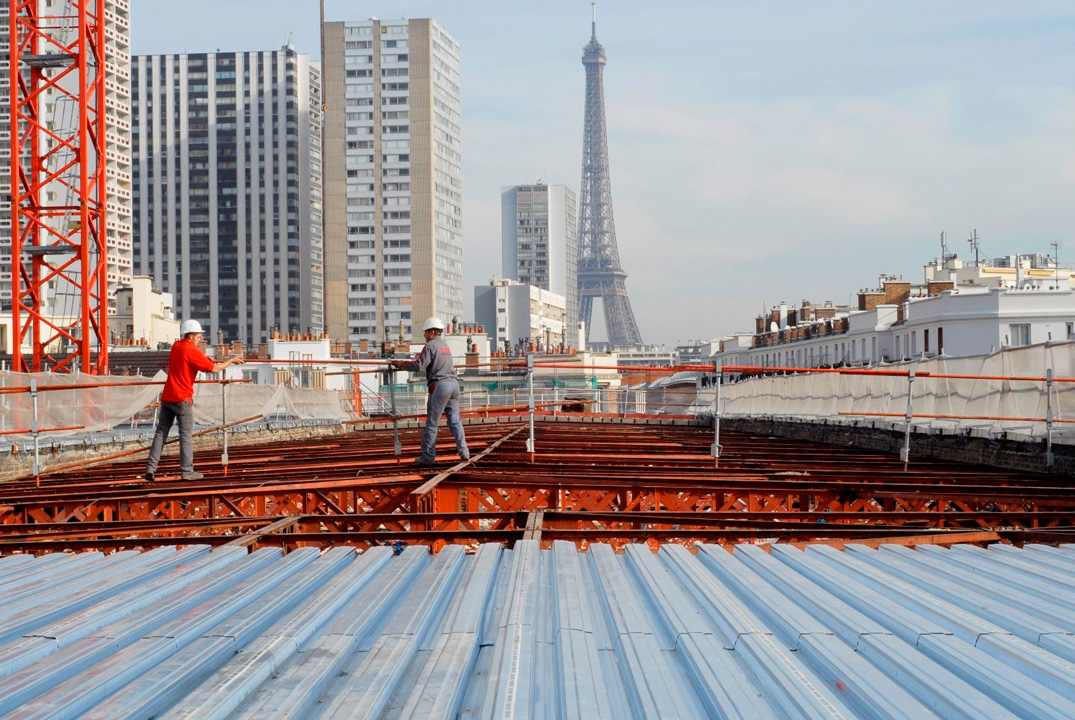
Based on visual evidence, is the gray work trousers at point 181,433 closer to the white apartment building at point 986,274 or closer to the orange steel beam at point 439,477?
the orange steel beam at point 439,477

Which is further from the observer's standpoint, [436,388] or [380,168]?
[380,168]

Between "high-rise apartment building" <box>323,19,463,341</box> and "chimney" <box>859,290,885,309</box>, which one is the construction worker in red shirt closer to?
"chimney" <box>859,290,885,309</box>

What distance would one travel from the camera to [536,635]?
160 inches

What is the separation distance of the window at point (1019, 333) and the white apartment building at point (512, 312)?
114 meters

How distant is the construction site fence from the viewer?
14023mm

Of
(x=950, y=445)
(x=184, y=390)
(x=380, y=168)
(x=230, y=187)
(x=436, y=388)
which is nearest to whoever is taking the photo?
(x=184, y=390)

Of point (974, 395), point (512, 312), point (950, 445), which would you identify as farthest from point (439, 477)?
point (512, 312)

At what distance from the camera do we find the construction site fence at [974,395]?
14.0m

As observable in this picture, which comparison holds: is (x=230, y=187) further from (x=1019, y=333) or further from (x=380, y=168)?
(x=1019, y=333)

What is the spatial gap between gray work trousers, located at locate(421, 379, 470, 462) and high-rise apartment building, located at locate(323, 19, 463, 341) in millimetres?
122815

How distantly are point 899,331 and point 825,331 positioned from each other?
42.4 ft

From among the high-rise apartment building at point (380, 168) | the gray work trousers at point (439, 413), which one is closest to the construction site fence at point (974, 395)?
the gray work trousers at point (439, 413)

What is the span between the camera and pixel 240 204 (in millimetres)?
155125

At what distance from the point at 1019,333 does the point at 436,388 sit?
149ft
